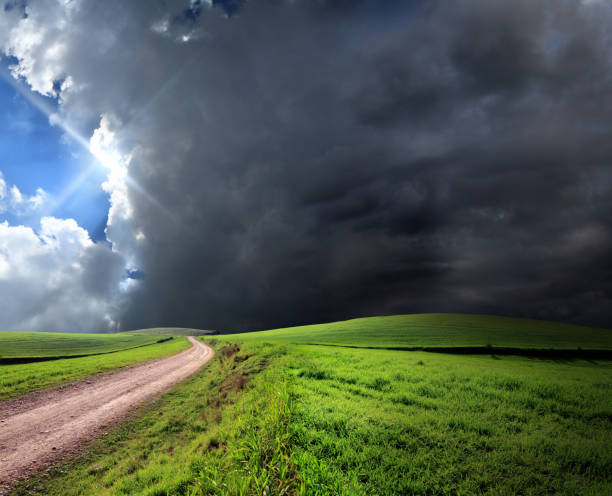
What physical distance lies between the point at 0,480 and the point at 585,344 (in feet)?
174

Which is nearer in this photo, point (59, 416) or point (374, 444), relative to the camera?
point (374, 444)

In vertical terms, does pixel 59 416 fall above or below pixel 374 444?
below

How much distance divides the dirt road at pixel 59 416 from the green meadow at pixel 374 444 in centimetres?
100

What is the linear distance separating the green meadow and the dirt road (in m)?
1.00

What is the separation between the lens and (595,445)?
5.41 m

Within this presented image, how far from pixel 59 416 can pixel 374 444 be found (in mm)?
14996

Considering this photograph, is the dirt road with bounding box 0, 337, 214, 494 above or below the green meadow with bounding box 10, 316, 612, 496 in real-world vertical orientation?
below

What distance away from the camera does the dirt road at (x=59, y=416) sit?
856 centimetres

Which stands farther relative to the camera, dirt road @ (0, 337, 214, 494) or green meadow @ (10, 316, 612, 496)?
dirt road @ (0, 337, 214, 494)

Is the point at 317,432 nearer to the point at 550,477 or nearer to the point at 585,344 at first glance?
the point at 550,477

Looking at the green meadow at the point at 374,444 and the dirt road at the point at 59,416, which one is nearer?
the green meadow at the point at 374,444

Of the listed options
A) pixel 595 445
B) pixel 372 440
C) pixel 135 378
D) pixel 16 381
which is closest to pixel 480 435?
pixel 595 445

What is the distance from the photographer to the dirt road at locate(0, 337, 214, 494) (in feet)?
28.1

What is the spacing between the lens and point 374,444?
5695 mm
